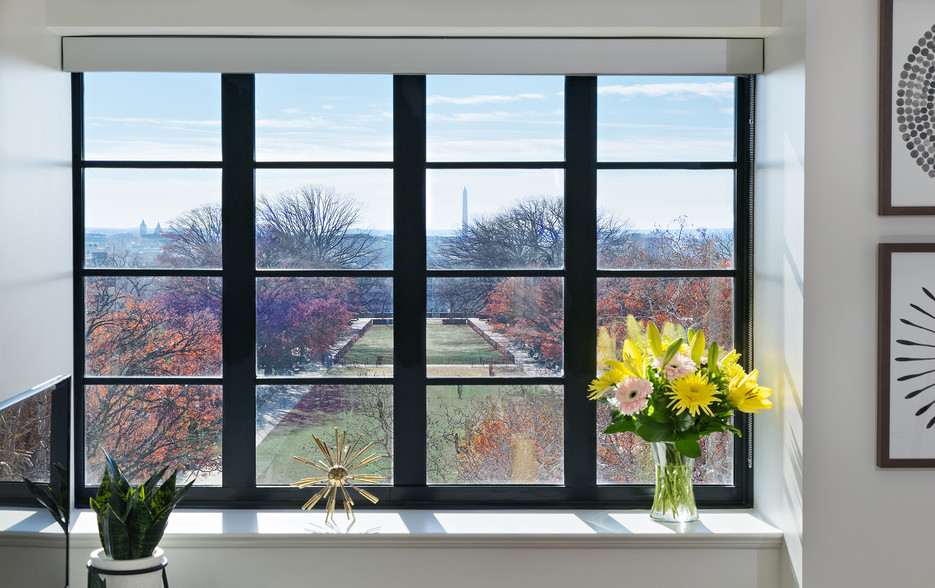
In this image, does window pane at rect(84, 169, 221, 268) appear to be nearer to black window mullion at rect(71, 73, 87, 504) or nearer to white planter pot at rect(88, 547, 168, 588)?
black window mullion at rect(71, 73, 87, 504)

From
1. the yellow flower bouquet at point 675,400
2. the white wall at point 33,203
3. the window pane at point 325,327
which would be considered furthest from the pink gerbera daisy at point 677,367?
the white wall at point 33,203

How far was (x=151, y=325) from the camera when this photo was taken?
96.3 inches

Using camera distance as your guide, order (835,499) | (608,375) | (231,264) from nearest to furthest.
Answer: (835,499), (608,375), (231,264)

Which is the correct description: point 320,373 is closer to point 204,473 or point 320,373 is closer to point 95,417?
point 204,473

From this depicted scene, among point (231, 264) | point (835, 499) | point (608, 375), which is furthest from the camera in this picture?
point (231, 264)

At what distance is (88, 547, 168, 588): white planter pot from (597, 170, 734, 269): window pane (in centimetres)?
161

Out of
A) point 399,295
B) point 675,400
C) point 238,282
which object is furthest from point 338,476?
point 675,400

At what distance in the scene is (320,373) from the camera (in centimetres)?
246

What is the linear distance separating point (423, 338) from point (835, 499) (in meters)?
1.31

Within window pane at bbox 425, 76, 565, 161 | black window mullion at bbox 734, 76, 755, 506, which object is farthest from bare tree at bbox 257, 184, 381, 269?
black window mullion at bbox 734, 76, 755, 506

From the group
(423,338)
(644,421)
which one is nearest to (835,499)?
(644,421)

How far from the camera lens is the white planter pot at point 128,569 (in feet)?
6.43

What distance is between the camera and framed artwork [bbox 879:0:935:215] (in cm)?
207

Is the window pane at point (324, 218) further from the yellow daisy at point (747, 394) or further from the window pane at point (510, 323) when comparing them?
the yellow daisy at point (747, 394)
